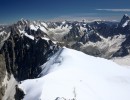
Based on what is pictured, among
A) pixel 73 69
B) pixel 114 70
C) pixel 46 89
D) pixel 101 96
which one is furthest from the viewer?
pixel 114 70

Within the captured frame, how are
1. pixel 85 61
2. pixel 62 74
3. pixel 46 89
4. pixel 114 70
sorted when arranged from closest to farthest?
pixel 46 89 → pixel 62 74 → pixel 114 70 → pixel 85 61

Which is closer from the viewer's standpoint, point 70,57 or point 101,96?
point 101,96

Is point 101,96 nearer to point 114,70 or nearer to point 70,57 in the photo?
point 114,70

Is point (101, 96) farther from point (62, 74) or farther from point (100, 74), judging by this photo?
point (100, 74)

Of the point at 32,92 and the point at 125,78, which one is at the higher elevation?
the point at 32,92

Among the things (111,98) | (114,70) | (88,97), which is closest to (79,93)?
(88,97)

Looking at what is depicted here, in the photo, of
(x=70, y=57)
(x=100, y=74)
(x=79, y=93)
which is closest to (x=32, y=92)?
(x=79, y=93)
